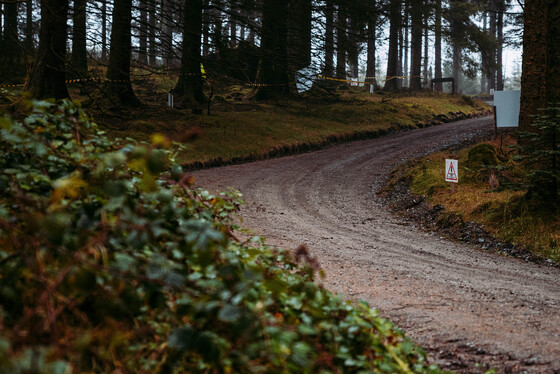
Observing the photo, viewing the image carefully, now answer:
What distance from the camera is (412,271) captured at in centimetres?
654

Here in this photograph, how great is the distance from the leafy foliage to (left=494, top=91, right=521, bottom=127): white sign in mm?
11574

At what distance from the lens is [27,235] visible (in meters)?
2.08

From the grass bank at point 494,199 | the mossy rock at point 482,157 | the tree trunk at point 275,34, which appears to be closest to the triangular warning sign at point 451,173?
the grass bank at point 494,199

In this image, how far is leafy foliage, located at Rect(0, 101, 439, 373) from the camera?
1.83 m

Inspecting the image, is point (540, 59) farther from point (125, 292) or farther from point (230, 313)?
point (125, 292)

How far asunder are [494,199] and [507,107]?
4.16 meters

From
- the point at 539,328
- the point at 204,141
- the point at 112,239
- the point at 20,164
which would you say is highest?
the point at 204,141

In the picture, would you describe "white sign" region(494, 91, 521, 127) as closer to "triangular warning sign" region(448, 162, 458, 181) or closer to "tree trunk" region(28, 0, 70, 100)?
"triangular warning sign" region(448, 162, 458, 181)

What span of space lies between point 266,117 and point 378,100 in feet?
33.2

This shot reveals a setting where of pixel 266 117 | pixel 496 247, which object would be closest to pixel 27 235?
pixel 496 247

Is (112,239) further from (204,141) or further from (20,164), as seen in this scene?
(204,141)

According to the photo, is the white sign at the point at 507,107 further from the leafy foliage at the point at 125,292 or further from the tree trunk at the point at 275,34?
the leafy foliage at the point at 125,292

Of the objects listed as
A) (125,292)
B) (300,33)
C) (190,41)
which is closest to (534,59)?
(300,33)

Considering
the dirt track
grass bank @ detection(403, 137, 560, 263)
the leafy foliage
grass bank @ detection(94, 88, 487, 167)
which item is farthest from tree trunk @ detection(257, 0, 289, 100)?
the leafy foliage
